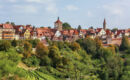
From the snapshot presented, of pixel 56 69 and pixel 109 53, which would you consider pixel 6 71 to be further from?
pixel 109 53

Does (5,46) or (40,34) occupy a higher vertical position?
(40,34)

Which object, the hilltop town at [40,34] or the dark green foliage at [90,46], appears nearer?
the dark green foliage at [90,46]

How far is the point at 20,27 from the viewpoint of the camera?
1427 inches

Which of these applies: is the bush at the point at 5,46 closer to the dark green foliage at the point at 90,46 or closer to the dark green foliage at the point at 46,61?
the dark green foliage at the point at 46,61

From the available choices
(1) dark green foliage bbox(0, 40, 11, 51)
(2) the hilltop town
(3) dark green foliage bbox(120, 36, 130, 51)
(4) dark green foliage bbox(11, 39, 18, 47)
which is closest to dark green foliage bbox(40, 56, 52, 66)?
(4) dark green foliage bbox(11, 39, 18, 47)

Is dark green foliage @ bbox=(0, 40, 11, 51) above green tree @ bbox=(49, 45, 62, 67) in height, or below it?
above

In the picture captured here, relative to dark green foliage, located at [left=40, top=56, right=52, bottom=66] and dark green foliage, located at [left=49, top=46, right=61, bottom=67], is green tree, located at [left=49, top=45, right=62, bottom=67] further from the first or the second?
dark green foliage, located at [left=40, top=56, right=52, bottom=66]

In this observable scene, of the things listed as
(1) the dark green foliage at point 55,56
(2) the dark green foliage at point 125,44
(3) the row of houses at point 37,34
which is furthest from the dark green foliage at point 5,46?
(2) the dark green foliage at point 125,44

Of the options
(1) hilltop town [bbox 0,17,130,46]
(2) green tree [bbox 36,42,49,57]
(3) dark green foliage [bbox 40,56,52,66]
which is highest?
(1) hilltop town [bbox 0,17,130,46]

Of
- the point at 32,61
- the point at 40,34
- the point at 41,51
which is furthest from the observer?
the point at 40,34

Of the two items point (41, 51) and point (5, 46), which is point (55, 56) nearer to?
point (41, 51)

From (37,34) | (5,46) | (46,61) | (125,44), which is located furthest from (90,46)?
(5,46)

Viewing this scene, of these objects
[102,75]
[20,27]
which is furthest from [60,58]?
[20,27]

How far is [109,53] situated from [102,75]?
591 cm
